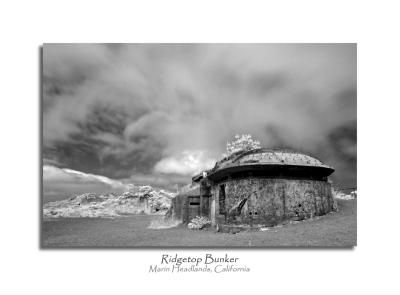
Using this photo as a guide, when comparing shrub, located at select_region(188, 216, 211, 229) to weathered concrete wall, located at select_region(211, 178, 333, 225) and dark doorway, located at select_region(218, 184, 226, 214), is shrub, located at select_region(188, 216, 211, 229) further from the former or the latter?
weathered concrete wall, located at select_region(211, 178, 333, 225)

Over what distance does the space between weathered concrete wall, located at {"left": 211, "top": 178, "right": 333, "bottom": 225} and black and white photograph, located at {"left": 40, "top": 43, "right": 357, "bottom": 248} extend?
33 mm

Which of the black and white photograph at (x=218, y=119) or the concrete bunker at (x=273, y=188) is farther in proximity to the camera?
the concrete bunker at (x=273, y=188)

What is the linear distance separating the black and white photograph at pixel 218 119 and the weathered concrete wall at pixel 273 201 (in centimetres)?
3

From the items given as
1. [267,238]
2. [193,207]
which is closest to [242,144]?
[267,238]

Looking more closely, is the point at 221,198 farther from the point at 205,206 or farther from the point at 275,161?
the point at 275,161

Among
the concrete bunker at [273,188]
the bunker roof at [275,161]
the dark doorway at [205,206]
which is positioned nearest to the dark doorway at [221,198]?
the concrete bunker at [273,188]

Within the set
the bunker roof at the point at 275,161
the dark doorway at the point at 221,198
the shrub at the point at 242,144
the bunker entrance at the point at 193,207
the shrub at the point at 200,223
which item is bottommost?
the shrub at the point at 200,223

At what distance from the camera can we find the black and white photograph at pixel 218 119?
746 centimetres

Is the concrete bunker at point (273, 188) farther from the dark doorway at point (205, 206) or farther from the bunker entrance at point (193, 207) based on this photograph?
the bunker entrance at point (193, 207)

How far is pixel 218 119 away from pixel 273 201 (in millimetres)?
3280

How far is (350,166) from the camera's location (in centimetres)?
768

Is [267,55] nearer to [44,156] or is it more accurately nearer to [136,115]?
[136,115]
